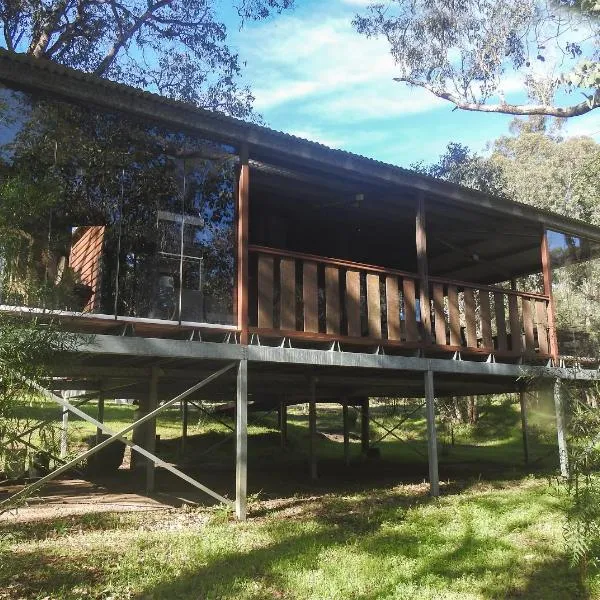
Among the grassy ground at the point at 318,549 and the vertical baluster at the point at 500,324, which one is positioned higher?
the vertical baluster at the point at 500,324

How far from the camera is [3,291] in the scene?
579 cm

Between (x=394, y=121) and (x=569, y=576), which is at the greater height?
(x=394, y=121)

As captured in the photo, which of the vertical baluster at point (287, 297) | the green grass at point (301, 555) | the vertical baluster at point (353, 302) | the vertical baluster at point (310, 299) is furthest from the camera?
the vertical baluster at point (353, 302)

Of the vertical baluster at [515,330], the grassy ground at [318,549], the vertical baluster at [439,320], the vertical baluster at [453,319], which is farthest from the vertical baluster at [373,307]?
the vertical baluster at [515,330]

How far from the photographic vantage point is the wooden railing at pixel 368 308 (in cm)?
784

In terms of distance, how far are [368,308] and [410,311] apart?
739 mm

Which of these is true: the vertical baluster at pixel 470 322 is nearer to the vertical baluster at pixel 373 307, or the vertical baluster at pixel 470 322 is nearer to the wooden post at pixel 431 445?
the wooden post at pixel 431 445

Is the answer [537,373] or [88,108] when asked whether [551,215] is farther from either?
[88,108]

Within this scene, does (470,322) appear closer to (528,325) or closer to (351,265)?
(528,325)

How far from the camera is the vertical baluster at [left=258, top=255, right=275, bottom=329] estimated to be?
766cm

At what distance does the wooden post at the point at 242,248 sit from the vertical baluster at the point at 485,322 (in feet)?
14.3

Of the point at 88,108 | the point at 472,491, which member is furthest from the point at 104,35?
the point at 472,491

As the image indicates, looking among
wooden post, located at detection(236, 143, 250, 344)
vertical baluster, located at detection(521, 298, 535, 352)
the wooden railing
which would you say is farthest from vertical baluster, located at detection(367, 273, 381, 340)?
vertical baluster, located at detection(521, 298, 535, 352)

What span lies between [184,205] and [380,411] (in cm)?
2027
